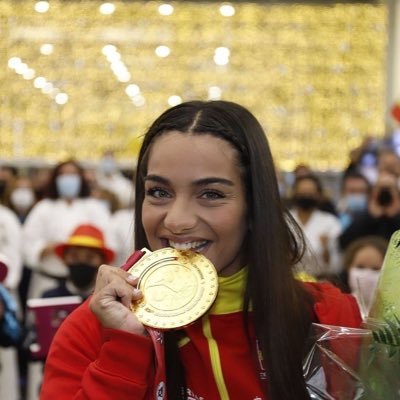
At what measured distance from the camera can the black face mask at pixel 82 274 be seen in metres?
6.00

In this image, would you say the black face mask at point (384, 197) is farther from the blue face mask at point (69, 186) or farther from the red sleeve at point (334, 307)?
the red sleeve at point (334, 307)

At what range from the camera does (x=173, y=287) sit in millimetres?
1940

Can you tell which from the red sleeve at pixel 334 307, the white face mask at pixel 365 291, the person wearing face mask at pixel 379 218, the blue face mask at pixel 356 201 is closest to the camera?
the red sleeve at pixel 334 307

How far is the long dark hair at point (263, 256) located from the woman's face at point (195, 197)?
0.04 metres

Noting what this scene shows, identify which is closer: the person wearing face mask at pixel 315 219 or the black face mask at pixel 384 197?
the black face mask at pixel 384 197

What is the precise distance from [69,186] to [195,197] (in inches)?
263

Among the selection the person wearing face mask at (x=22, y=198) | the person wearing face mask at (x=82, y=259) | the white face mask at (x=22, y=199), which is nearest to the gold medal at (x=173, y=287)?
the person wearing face mask at (x=82, y=259)

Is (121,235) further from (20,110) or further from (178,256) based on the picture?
(20,110)

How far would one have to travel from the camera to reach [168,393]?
2.02 metres

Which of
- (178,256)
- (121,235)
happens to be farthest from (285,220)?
(121,235)

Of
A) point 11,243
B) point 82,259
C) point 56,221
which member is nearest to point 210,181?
point 82,259

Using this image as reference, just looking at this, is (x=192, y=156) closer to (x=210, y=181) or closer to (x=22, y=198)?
(x=210, y=181)

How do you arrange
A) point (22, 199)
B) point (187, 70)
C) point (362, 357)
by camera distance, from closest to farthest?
point (362, 357) → point (22, 199) → point (187, 70)

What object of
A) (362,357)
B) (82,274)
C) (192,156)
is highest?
(192,156)
